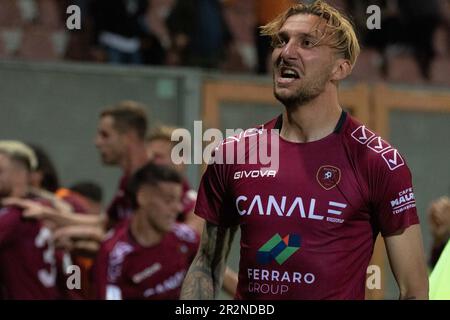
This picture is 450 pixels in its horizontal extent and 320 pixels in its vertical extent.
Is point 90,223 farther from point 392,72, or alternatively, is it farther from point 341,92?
point 392,72

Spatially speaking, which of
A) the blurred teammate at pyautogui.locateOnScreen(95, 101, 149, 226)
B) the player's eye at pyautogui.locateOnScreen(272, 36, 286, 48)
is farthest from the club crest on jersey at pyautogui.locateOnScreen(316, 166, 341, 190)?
the blurred teammate at pyautogui.locateOnScreen(95, 101, 149, 226)

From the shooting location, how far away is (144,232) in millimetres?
8586

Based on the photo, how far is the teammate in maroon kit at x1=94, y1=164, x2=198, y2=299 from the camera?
8.43 m

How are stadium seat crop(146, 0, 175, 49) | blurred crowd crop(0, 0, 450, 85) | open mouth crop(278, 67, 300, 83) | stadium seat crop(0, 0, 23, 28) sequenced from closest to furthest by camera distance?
open mouth crop(278, 67, 300, 83), blurred crowd crop(0, 0, 450, 85), stadium seat crop(146, 0, 175, 49), stadium seat crop(0, 0, 23, 28)

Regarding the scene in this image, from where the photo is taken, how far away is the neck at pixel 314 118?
5113 mm

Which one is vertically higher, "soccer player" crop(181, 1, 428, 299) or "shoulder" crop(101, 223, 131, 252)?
"soccer player" crop(181, 1, 428, 299)

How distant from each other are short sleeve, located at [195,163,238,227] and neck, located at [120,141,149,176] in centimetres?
425

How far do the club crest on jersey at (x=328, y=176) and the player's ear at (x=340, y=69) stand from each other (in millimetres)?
399

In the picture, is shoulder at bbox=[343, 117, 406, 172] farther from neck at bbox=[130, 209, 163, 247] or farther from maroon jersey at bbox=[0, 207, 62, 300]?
maroon jersey at bbox=[0, 207, 62, 300]

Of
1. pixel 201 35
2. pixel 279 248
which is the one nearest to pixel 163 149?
pixel 201 35

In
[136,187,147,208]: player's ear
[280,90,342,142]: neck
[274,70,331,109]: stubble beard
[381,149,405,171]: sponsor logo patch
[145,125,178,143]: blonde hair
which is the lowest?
[136,187,147,208]: player's ear

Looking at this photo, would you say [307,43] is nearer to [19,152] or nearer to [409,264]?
[409,264]

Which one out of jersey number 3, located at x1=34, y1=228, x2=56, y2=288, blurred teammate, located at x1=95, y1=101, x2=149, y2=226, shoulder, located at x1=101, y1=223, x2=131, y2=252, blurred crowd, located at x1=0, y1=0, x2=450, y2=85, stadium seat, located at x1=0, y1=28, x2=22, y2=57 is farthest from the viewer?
stadium seat, located at x1=0, y1=28, x2=22, y2=57

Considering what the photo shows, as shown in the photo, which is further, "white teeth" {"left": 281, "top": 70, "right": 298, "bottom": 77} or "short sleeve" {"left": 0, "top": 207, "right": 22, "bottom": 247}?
"short sleeve" {"left": 0, "top": 207, "right": 22, "bottom": 247}
